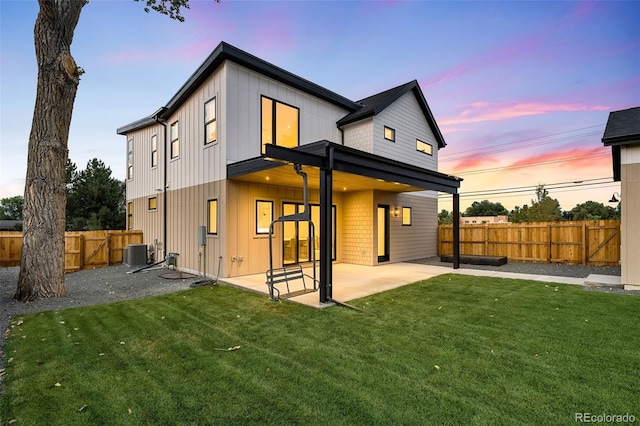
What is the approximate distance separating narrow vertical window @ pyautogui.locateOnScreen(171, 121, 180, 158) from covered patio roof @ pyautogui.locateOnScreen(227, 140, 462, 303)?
394 centimetres

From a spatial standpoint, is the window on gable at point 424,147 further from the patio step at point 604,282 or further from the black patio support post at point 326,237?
the black patio support post at point 326,237

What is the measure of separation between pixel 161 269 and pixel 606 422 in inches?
457

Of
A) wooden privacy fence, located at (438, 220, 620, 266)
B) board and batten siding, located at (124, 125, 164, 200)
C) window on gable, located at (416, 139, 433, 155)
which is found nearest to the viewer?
wooden privacy fence, located at (438, 220, 620, 266)

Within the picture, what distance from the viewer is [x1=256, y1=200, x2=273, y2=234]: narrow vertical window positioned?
913 cm

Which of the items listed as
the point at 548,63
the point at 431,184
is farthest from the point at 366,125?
the point at 548,63

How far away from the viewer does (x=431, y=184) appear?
9742mm

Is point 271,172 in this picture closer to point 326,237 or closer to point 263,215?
point 263,215

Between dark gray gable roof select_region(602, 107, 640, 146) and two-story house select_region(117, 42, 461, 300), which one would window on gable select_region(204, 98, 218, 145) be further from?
dark gray gable roof select_region(602, 107, 640, 146)

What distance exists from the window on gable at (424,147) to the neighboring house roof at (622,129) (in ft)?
22.1

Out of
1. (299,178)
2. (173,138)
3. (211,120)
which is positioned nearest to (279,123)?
(211,120)

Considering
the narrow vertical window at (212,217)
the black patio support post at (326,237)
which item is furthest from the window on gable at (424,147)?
the narrow vertical window at (212,217)

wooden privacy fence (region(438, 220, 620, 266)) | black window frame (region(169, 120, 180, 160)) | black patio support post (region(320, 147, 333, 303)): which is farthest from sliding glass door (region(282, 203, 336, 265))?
wooden privacy fence (region(438, 220, 620, 266))

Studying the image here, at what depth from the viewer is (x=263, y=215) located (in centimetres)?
929

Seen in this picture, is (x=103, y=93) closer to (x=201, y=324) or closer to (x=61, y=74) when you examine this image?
(x=61, y=74)
